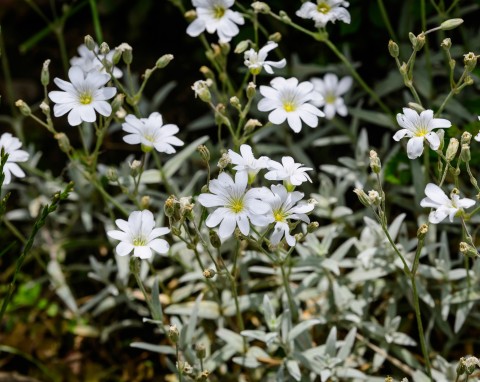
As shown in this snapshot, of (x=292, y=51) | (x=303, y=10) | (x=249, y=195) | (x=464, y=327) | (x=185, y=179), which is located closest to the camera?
(x=249, y=195)

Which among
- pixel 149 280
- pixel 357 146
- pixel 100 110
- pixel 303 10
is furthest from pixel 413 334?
pixel 100 110

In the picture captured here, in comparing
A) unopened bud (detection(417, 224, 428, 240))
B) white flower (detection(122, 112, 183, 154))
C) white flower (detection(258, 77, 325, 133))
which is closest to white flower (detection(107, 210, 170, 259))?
white flower (detection(122, 112, 183, 154))


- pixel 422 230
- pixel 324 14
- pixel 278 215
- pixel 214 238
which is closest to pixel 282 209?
pixel 278 215

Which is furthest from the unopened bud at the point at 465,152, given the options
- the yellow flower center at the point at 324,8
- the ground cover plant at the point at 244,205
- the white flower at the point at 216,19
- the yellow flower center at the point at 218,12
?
the yellow flower center at the point at 218,12

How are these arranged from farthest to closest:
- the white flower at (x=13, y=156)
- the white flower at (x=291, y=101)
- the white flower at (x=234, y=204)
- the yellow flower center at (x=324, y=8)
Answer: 1. the yellow flower center at (x=324, y=8)
2. the white flower at (x=13, y=156)
3. the white flower at (x=291, y=101)
4. the white flower at (x=234, y=204)

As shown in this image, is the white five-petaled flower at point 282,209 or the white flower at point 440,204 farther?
the white five-petaled flower at point 282,209

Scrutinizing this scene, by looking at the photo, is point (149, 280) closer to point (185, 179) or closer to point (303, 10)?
point (185, 179)

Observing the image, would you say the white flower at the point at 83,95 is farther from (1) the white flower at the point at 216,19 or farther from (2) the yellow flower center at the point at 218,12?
(2) the yellow flower center at the point at 218,12
